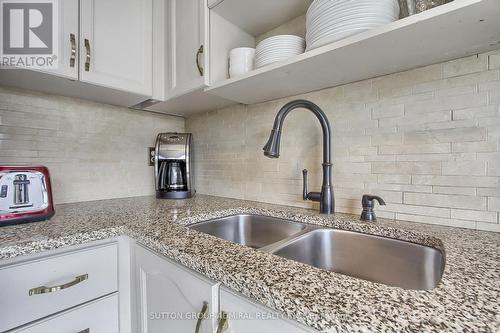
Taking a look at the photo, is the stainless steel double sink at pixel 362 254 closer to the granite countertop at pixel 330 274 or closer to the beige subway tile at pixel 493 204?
the granite countertop at pixel 330 274

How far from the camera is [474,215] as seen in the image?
72 centimetres

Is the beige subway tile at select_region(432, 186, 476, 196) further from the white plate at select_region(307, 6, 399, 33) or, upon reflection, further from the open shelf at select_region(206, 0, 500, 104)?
the white plate at select_region(307, 6, 399, 33)

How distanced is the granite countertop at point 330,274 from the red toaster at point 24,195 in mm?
45

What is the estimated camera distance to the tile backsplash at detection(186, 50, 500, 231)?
0.70 m

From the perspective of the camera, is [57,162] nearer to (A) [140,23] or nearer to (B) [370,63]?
(A) [140,23]

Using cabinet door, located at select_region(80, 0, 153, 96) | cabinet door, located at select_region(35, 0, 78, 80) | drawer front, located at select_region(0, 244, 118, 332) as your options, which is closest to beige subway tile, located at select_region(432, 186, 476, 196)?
drawer front, located at select_region(0, 244, 118, 332)

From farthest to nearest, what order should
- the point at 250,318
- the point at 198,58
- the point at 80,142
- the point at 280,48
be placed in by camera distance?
1. the point at 80,142
2. the point at 198,58
3. the point at 280,48
4. the point at 250,318

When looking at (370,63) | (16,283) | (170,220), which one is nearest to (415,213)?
(370,63)

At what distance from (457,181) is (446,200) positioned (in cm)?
7

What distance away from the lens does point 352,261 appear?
79cm

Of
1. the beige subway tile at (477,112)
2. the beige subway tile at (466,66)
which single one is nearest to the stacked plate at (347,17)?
the beige subway tile at (466,66)

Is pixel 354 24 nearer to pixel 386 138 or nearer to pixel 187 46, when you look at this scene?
pixel 386 138

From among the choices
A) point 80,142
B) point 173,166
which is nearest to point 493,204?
point 173,166

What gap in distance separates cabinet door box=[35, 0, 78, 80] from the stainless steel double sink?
0.83m
